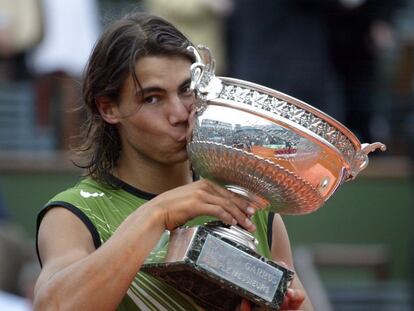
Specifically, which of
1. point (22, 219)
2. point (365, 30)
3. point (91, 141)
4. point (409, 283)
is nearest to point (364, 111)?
point (365, 30)

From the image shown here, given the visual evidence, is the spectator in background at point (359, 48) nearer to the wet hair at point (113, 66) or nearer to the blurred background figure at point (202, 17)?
the blurred background figure at point (202, 17)

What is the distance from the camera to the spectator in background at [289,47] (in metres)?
7.81

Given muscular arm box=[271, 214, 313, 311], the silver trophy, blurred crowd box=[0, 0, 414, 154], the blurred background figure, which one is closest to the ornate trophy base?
the silver trophy

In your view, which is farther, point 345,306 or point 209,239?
point 345,306

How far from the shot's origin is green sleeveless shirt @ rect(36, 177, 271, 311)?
3.45 metres

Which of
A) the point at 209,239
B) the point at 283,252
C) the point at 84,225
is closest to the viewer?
the point at 209,239

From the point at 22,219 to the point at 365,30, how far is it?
2216 millimetres

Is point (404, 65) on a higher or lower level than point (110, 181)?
higher

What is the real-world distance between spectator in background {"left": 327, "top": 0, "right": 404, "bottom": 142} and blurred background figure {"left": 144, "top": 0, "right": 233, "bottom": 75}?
0.62 meters

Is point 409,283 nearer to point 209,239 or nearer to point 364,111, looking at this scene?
point 364,111

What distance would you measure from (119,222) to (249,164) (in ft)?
1.37

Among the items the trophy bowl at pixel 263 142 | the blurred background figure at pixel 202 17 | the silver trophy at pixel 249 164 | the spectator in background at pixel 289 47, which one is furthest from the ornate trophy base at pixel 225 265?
the blurred background figure at pixel 202 17

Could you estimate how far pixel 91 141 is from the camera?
12.3 feet

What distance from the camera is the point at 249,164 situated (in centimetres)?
326
